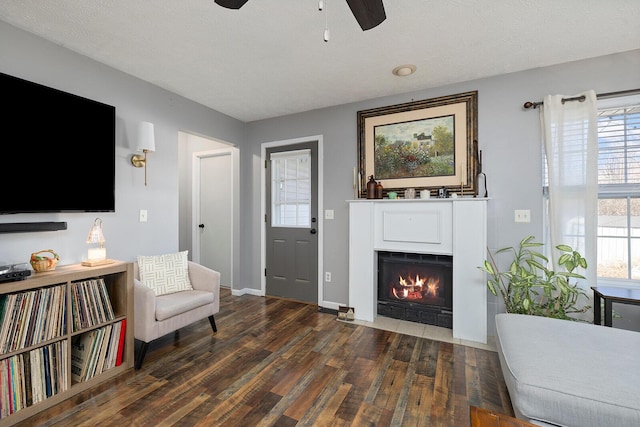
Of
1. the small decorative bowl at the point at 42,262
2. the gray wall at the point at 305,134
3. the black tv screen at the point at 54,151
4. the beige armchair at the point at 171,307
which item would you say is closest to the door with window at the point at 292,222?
the gray wall at the point at 305,134

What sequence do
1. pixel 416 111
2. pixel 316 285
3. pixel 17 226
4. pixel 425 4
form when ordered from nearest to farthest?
1. pixel 425 4
2. pixel 17 226
3. pixel 416 111
4. pixel 316 285

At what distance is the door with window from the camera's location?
3.52 m

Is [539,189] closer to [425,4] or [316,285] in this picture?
[425,4]

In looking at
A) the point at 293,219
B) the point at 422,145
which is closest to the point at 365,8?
the point at 422,145

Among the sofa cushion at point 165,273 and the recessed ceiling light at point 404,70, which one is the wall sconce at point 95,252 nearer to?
the sofa cushion at point 165,273

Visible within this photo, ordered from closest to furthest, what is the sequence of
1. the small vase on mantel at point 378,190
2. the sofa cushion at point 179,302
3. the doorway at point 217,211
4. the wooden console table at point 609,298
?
1. the wooden console table at point 609,298
2. the sofa cushion at point 179,302
3. the small vase on mantel at point 378,190
4. the doorway at point 217,211

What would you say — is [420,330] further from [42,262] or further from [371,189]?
[42,262]

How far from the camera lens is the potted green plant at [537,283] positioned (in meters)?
2.16

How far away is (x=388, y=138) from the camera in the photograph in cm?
303

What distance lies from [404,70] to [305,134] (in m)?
1.46

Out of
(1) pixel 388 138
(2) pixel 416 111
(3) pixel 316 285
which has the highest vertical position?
(2) pixel 416 111

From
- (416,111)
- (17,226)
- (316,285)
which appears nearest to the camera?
(17,226)

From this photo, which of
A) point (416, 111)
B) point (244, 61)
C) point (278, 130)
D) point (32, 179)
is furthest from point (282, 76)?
point (32, 179)

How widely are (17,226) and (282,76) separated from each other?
2310 mm
